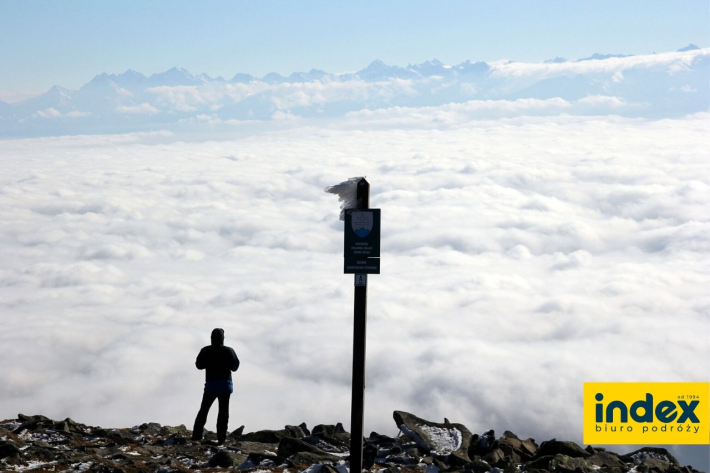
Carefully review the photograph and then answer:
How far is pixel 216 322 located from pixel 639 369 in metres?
80.1

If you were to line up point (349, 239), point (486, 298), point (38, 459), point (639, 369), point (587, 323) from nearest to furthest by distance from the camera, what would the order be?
point (349, 239), point (38, 459), point (639, 369), point (587, 323), point (486, 298)

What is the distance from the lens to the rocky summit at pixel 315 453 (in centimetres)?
916

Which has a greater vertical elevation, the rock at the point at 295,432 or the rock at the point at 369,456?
the rock at the point at 369,456

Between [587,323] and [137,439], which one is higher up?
[137,439]

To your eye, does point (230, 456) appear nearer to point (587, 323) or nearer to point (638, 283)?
point (587, 323)

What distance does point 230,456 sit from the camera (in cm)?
959

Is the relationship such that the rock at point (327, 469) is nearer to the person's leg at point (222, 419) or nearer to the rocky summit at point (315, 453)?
the rocky summit at point (315, 453)

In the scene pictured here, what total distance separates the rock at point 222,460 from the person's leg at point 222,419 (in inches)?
61.1

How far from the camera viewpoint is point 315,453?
32.0ft

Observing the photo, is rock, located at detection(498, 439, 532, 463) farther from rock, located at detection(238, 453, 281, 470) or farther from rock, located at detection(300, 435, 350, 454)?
rock, located at detection(238, 453, 281, 470)

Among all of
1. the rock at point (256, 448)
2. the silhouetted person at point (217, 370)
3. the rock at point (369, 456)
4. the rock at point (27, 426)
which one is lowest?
the rock at point (27, 426)

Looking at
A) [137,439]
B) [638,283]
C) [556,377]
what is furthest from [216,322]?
[137,439]

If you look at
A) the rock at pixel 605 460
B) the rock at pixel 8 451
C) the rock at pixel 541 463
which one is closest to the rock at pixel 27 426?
the rock at pixel 8 451

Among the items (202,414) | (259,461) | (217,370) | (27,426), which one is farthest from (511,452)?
(27,426)
